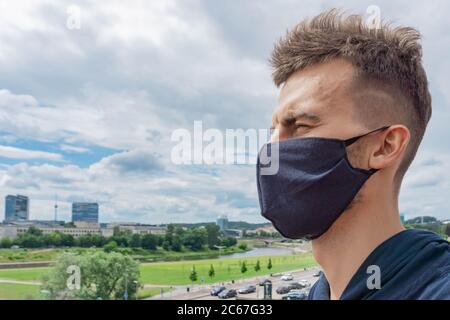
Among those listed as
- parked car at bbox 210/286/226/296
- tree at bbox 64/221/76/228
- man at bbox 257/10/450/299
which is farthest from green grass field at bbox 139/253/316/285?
man at bbox 257/10/450/299

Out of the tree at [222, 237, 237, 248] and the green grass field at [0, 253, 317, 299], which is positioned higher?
the tree at [222, 237, 237, 248]

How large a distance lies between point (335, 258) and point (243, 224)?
2.07 feet

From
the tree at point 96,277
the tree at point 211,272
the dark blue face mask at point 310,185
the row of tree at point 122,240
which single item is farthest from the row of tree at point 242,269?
the dark blue face mask at point 310,185

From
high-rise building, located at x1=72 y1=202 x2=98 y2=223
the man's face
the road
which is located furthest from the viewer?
high-rise building, located at x1=72 y1=202 x2=98 y2=223

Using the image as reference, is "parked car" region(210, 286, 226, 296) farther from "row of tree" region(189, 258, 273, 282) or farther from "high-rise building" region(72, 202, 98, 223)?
"high-rise building" region(72, 202, 98, 223)

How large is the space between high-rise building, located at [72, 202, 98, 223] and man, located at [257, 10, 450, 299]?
1.08 metres

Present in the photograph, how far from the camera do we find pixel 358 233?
0.87 metres

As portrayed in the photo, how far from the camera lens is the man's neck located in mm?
867

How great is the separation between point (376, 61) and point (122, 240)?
1.25 meters

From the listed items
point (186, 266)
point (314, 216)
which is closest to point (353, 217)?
point (314, 216)

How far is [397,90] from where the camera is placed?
87 centimetres

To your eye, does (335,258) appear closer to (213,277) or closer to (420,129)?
(420,129)

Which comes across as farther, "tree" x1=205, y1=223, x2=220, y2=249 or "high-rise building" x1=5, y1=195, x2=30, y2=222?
"high-rise building" x1=5, y1=195, x2=30, y2=222

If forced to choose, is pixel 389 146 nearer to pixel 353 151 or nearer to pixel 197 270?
pixel 353 151
